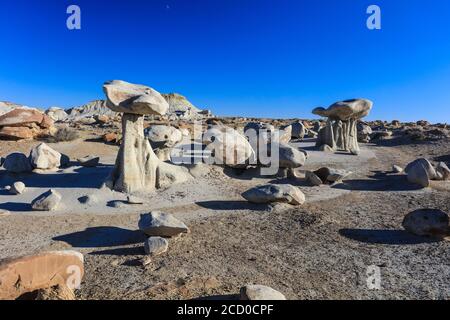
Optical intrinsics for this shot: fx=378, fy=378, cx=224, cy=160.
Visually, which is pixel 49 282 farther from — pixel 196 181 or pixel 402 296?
pixel 196 181

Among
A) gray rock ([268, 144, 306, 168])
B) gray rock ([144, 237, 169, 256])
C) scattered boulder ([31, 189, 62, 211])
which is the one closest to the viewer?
gray rock ([144, 237, 169, 256])

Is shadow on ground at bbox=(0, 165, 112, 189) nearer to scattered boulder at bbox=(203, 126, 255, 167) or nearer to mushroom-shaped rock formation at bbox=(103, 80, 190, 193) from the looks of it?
mushroom-shaped rock formation at bbox=(103, 80, 190, 193)

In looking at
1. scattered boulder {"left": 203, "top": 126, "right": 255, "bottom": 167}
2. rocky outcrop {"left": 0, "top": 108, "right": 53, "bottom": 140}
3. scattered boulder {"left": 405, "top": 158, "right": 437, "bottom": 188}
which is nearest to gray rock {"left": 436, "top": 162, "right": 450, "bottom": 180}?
scattered boulder {"left": 405, "top": 158, "right": 437, "bottom": 188}

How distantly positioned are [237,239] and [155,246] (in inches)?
66.2

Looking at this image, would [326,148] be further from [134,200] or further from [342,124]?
[134,200]

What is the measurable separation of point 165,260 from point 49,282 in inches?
72.0

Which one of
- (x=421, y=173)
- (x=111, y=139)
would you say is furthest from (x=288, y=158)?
(x=111, y=139)

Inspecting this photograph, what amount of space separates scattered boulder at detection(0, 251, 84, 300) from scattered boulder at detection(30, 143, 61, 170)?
744 centimetres

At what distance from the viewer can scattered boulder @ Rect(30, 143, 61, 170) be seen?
11.9m

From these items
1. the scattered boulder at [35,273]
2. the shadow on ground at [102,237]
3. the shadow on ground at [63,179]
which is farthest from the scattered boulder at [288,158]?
the scattered boulder at [35,273]

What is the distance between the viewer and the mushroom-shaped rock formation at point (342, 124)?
19156 millimetres

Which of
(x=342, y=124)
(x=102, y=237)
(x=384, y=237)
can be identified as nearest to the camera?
(x=384, y=237)

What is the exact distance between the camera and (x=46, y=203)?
9.13m

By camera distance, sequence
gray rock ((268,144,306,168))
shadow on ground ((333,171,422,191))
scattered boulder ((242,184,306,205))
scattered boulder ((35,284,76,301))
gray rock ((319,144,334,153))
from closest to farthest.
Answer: scattered boulder ((35,284,76,301)) → scattered boulder ((242,184,306,205)) → shadow on ground ((333,171,422,191)) → gray rock ((268,144,306,168)) → gray rock ((319,144,334,153))
